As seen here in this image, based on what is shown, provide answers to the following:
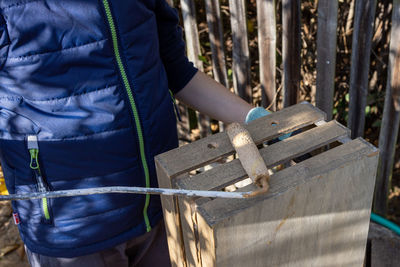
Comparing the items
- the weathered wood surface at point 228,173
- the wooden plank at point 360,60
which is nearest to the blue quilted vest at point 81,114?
the weathered wood surface at point 228,173

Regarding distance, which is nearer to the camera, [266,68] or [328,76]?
[328,76]

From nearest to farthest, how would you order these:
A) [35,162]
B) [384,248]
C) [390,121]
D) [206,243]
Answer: [206,243] → [35,162] → [384,248] → [390,121]

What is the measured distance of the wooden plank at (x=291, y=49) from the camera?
6.39 feet

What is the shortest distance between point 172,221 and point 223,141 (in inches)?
9.1

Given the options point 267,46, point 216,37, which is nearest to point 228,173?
point 267,46

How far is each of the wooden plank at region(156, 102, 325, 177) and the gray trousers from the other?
49 centimetres

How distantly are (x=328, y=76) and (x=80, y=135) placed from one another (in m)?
1.22

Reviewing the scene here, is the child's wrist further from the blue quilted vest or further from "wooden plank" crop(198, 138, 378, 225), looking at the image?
"wooden plank" crop(198, 138, 378, 225)

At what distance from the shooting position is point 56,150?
1.20m

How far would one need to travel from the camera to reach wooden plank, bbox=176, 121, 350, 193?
0.97m

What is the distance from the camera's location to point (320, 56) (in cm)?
197

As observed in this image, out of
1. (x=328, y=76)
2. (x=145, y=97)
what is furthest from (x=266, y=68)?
(x=145, y=97)

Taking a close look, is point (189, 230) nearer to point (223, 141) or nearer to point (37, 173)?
point (223, 141)

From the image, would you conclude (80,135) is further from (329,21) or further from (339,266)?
(329,21)
